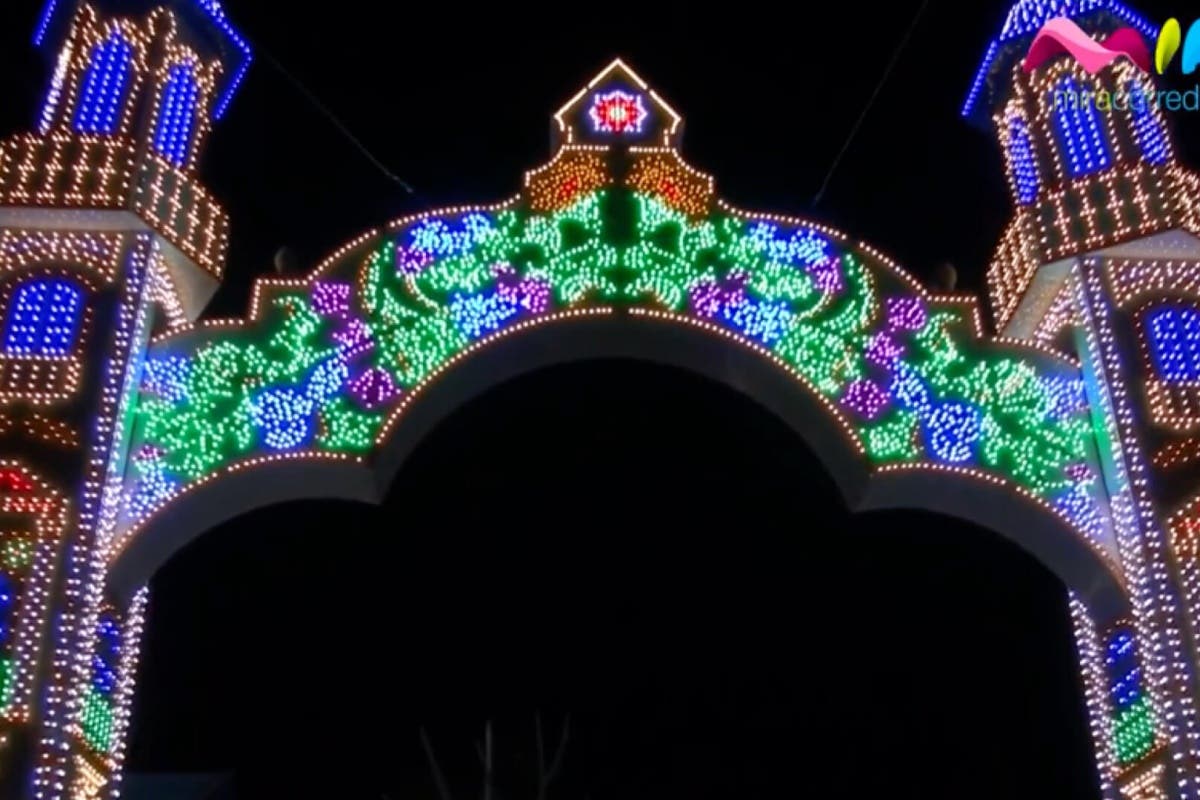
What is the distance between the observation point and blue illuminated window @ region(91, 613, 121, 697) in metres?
7.24

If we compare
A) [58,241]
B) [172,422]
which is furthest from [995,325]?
[58,241]

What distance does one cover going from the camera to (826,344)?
27.4 ft

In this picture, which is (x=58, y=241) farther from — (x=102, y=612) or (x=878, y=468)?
(x=878, y=468)

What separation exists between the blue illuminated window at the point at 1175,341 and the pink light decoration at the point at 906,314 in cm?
128

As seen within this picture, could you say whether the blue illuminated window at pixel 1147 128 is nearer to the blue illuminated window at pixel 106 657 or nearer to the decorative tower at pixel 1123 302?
the decorative tower at pixel 1123 302

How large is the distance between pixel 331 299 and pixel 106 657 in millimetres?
2426

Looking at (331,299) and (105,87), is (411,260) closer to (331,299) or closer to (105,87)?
(331,299)

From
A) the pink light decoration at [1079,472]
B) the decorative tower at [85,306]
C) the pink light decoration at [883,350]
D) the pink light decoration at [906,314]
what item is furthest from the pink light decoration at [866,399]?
the decorative tower at [85,306]

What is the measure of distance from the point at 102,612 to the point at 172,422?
45.2 inches

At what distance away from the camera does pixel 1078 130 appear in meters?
8.89

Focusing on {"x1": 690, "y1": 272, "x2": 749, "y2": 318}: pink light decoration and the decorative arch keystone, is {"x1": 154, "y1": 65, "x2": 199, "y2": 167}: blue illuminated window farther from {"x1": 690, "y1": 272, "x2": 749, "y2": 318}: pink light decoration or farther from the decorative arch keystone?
{"x1": 690, "y1": 272, "x2": 749, "y2": 318}: pink light decoration

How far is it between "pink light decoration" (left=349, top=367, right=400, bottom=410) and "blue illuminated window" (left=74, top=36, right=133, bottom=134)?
2118 millimetres

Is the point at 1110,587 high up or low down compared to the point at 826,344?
down

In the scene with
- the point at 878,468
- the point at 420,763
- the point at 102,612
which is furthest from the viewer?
the point at 420,763
